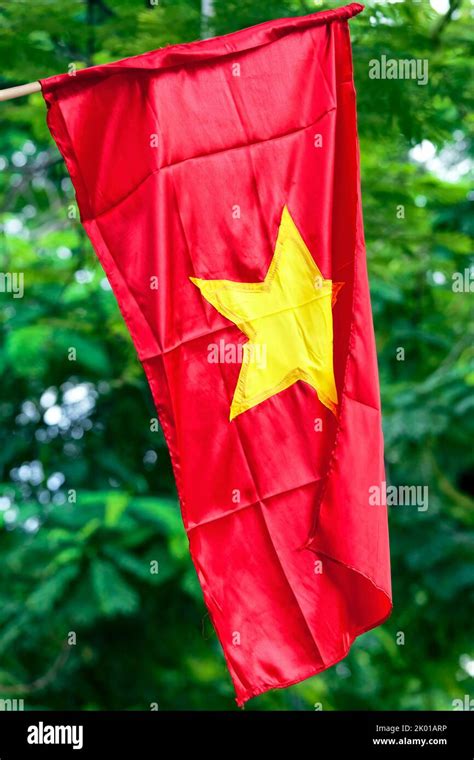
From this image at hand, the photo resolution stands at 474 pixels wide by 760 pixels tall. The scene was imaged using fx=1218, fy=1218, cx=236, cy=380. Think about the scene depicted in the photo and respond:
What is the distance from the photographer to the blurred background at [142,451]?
803 cm

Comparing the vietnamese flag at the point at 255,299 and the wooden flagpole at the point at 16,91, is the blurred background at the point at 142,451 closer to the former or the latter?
the vietnamese flag at the point at 255,299

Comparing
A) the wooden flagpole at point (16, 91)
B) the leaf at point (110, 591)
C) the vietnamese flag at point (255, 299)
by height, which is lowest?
the leaf at point (110, 591)

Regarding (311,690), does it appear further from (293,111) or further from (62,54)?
(293,111)

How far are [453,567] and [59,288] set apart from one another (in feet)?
12.3

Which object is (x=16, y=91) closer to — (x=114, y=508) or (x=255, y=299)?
(x=255, y=299)

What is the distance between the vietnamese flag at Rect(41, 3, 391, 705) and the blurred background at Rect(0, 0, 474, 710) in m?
1.80

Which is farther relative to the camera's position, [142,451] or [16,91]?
[142,451]

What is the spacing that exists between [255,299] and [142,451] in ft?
16.6

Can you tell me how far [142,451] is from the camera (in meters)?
9.73

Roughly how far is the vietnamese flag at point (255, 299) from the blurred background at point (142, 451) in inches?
70.7

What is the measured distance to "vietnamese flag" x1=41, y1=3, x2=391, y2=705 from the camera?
4609 millimetres

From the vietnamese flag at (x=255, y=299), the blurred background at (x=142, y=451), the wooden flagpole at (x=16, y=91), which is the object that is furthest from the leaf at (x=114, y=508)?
the wooden flagpole at (x=16, y=91)

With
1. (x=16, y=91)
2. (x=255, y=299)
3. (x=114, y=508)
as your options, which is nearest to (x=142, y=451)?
(x=114, y=508)

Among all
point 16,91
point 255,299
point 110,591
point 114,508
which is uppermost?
point 16,91
